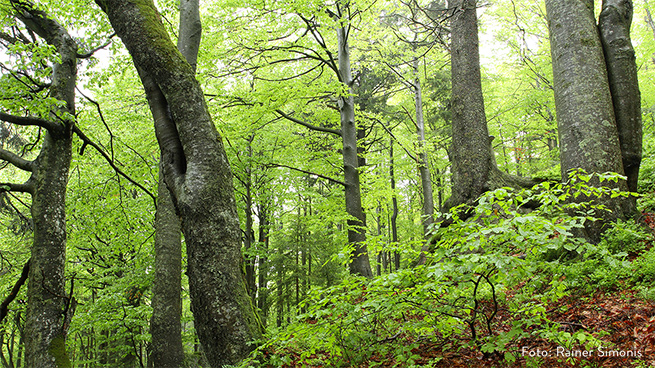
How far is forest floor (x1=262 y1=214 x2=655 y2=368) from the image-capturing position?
8.11ft

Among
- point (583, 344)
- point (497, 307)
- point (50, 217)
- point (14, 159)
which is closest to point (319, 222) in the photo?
point (50, 217)

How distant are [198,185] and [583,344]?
3401 millimetres

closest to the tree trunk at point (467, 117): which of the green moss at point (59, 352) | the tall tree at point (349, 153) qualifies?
the tall tree at point (349, 153)

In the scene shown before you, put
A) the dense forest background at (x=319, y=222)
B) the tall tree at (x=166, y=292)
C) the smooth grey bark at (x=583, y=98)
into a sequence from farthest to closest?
the tall tree at (x=166, y=292)
the smooth grey bark at (x=583, y=98)
the dense forest background at (x=319, y=222)

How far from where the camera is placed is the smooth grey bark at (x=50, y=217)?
410cm

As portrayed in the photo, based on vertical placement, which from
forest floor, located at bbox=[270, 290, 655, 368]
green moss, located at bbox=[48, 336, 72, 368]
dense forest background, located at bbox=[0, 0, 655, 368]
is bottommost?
green moss, located at bbox=[48, 336, 72, 368]

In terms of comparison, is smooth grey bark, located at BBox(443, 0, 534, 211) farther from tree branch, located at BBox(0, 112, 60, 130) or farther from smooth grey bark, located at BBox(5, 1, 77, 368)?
tree branch, located at BBox(0, 112, 60, 130)

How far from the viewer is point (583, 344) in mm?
2680

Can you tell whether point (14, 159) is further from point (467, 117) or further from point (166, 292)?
point (467, 117)

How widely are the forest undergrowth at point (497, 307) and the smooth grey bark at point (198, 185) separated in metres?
0.36

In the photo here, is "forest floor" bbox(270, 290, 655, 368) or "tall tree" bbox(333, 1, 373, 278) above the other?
"tall tree" bbox(333, 1, 373, 278)

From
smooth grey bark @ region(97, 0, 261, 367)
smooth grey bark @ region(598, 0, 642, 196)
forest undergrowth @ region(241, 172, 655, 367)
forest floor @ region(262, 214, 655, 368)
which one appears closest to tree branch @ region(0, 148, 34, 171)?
smooth grey bark @ region(97, 0, 261, 367)

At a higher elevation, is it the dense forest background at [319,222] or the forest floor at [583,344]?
the dense forest background at [319,222]

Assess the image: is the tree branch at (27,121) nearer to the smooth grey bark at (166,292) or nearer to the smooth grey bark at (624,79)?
the smooth grey bark at (166,292)
